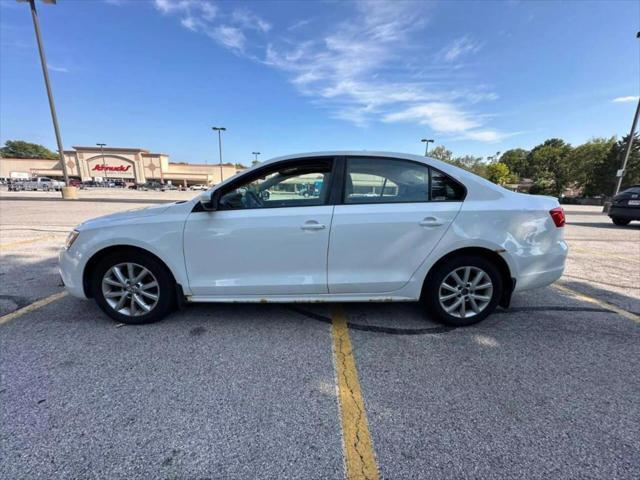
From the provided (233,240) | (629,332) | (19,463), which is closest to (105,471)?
(19,463)

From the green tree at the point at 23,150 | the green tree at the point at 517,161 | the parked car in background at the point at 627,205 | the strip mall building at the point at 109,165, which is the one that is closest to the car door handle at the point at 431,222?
the parked car in background at the point at 627,205

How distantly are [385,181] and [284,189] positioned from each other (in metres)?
0.98

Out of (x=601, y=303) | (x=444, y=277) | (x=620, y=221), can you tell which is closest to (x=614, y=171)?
(x=620, y=221)

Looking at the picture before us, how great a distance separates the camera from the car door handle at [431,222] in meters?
2.88

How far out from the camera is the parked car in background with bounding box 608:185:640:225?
34.0 ft

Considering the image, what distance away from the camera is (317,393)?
7.19 feet

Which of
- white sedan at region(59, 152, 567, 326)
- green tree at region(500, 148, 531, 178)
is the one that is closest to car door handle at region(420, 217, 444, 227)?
white sedan at region(59, 152, 567, 326)

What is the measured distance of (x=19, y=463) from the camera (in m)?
1.61

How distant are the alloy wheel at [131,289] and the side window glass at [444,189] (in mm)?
2807

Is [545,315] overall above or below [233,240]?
below

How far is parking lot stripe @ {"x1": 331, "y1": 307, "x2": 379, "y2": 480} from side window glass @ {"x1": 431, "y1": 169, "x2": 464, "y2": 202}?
1.58 meters

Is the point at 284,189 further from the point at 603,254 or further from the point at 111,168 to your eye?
the point at 111,168

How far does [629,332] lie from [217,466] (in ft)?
12.7

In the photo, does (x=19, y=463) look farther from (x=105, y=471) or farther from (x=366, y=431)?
(x=366, y=431)
